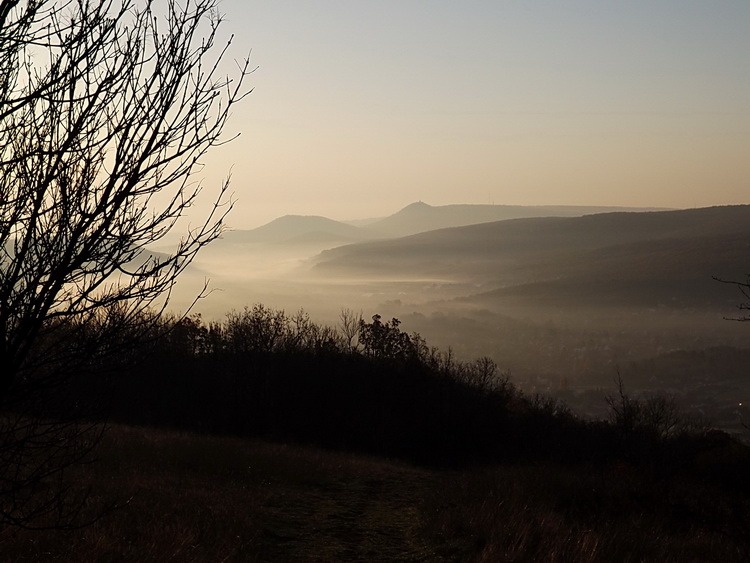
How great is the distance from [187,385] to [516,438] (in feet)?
101

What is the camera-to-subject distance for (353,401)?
6347 cm

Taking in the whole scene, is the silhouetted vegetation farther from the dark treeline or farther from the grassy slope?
the dark treeline

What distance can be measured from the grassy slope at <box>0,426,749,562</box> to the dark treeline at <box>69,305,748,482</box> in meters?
30.8

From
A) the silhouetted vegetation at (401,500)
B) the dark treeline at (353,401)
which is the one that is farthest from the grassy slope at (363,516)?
the dark treeline at (353,401)

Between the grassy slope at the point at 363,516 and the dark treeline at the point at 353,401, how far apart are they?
30827mm

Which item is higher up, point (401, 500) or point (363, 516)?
point (363, 516)

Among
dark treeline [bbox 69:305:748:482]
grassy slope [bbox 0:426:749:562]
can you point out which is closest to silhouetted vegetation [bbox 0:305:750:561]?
grassy slope [bbox 0:426:749:562]

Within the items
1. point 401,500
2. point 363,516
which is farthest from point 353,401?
point 363,516

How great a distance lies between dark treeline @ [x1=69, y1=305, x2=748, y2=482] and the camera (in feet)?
186

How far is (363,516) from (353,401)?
1826 inches

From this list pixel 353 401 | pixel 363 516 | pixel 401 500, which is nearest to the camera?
pixel 363 516

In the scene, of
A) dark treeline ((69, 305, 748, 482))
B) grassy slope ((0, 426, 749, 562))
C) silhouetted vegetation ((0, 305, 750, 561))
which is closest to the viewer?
grassy slope ((0, 426, 749, 562))

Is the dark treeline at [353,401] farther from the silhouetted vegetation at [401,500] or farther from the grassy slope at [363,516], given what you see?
the grassy slope at [363,516]

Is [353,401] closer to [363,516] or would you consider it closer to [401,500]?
[401,500]
